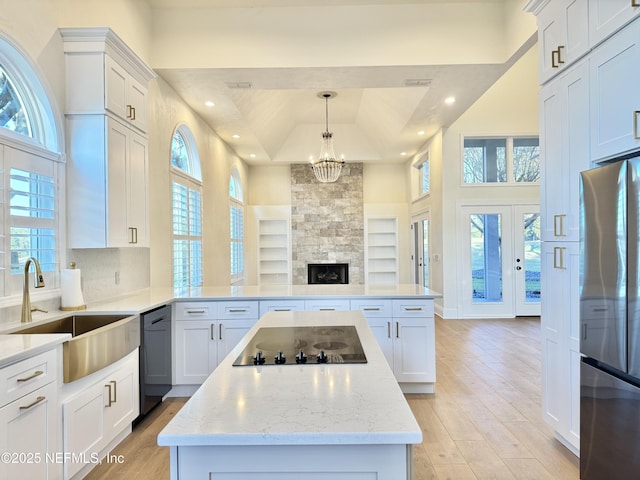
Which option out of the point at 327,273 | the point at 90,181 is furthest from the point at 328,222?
the point at 90,181

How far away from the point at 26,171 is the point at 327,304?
2462 mm

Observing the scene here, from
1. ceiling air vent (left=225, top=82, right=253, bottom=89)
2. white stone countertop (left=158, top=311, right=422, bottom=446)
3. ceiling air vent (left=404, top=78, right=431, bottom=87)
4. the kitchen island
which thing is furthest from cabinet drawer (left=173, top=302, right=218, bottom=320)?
ceiling air vent (left=404, top=78, right=431, bottom=87)

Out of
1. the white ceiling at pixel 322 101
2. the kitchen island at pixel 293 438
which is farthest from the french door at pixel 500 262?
the kitchen island at pixel 293 438

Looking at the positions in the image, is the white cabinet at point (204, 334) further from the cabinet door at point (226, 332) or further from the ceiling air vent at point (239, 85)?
the ceiling air vent at point (239, 85)

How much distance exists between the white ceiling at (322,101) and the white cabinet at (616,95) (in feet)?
6.22

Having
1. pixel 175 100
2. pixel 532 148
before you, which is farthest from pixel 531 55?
pixel 175 100

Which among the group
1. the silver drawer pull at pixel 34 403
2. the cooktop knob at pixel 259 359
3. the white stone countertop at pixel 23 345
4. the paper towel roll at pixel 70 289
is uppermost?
the paper towel roll at pixel 70 289

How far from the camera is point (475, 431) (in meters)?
2.79

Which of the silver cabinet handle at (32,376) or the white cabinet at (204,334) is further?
the white cabinet at (204,334)

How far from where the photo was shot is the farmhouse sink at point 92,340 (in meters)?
2.07

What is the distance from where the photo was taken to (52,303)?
2.67m

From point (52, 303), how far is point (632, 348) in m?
3.48

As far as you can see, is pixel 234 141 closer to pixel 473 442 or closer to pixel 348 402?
pixel 473 442

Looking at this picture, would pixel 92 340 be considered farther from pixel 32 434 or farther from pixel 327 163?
pixel 327 163
